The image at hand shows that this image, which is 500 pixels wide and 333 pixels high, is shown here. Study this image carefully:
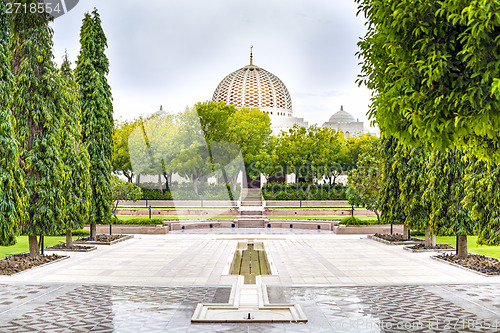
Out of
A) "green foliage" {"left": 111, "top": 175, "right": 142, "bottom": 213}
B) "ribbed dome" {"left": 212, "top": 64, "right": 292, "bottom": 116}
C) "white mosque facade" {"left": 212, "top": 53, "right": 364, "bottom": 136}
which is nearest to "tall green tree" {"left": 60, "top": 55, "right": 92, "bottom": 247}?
"green foliage" {"left": 111, "top": 175, "right": 142, "bottom": 213}

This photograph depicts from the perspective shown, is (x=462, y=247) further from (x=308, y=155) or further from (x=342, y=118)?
(x=342, y=118)

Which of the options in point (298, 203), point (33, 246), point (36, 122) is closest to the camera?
point (36, 122)

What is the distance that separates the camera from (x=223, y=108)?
47.8 meters

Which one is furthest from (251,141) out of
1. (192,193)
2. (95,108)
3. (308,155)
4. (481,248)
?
(481,248)

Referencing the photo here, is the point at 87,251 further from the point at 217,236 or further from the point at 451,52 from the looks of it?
the point at 451,52

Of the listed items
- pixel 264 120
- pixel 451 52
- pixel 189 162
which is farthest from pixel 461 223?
pixel 264 120

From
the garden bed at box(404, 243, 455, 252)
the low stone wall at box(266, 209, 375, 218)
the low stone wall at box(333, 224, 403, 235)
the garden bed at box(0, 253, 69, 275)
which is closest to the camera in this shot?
the garden bed at box(0, 253, 69, 275)

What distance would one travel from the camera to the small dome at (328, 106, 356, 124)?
10603 cm

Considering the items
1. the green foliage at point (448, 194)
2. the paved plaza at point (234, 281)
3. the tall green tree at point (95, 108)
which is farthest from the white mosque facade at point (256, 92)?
the paved plaza at point (234, 281)

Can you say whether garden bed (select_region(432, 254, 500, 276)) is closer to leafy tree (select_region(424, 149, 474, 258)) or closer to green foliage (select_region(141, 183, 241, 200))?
leafy tree (select_region(424, 149, 474, 258))

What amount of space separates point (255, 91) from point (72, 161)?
66.3 meters

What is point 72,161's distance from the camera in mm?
19234

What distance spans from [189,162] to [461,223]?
29362 millimetres

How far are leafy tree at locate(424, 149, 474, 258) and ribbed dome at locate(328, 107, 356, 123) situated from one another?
88.8 metres
